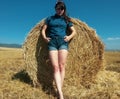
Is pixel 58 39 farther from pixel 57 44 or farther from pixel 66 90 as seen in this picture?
pixel 66 90

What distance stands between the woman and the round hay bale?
0.76 meters

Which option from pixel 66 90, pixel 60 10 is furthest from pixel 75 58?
pixel 60 10

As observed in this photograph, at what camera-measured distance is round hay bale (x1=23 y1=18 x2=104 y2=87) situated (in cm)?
980

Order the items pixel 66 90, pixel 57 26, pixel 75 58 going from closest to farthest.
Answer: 1. pixel 57 26
2. pixel 66 90
3. pixel 75 58

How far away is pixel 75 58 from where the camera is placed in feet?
33.0

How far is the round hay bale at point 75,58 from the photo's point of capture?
9.80 meters

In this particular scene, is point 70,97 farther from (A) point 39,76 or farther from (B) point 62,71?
(A) point 39,76

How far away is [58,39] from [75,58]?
1.48 meters

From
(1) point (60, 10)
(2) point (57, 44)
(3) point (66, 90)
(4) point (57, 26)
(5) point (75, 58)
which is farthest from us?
(5) point (75, 58)

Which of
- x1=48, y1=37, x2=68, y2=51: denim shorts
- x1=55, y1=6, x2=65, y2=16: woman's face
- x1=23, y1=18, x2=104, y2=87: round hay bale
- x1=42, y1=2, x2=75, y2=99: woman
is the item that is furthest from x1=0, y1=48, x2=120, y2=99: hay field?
x1=55, y1=6, x2=65, y2=16: woman's face

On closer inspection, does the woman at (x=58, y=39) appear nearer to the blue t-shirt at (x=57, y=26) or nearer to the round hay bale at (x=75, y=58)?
the blue t-shirt at (x=57, y=26)

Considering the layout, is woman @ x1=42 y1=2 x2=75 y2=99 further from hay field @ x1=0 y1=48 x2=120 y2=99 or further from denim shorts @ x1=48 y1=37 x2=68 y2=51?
hay field @ x1=0 y1=48 x2=120 y2=99

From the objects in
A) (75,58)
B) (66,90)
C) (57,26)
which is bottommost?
(66,90)

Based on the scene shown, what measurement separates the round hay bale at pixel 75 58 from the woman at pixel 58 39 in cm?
76
